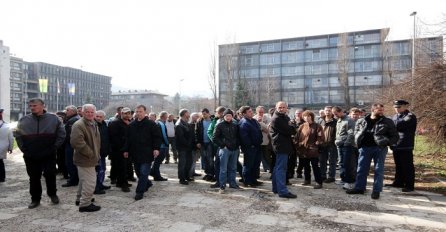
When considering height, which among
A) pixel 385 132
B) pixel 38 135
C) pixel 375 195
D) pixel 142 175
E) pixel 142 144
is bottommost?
pixel 375 195

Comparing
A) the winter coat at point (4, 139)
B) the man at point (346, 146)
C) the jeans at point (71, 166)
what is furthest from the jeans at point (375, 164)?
the winter coat at point (4, 139)

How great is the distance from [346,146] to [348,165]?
18.5 inches

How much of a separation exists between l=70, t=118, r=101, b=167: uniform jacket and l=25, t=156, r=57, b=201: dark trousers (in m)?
0.85

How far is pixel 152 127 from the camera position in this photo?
697 cm

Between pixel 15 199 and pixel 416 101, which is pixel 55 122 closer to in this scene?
pixel 15 199

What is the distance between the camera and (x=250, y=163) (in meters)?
8.04

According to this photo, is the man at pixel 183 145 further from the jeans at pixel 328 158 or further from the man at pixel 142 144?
the jeans at pixel 328 158

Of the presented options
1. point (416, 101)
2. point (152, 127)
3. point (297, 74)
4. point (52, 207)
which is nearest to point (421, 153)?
point (416, 101)

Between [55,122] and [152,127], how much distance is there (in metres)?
1.87

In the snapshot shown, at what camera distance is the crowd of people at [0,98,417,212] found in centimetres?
603

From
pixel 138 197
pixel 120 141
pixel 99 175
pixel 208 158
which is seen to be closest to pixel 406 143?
pixel 208 158

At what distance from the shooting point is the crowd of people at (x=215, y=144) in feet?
19.8

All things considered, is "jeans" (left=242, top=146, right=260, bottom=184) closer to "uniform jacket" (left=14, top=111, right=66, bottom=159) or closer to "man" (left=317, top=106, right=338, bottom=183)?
"man" (left=317, top=106, right=338, bottom=183)

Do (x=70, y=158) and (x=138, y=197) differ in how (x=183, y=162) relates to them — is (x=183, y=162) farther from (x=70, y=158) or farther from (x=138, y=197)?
(x=70, y=158)
